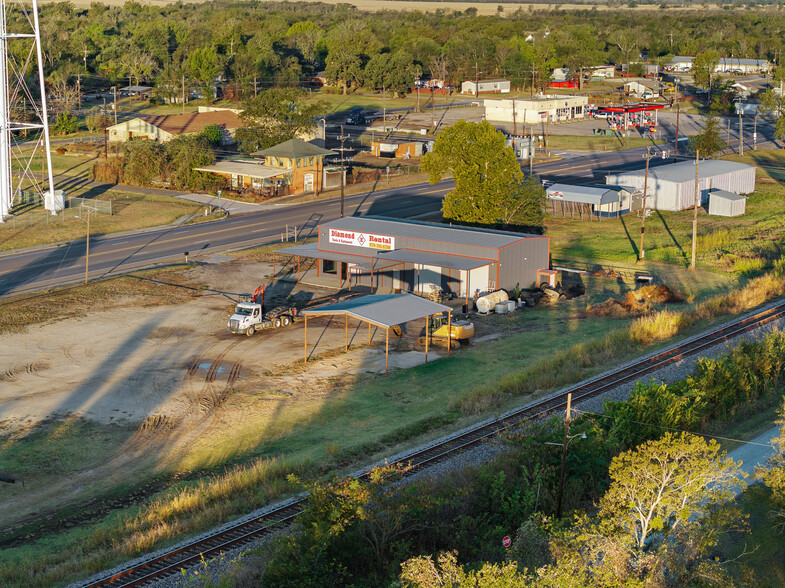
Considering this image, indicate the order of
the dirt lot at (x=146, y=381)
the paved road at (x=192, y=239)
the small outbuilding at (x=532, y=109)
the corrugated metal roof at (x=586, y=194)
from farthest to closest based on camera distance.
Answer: the small outbuilding at (x=532, y=109)
the corrugated metal roof at (x=586, y=194)
the paved road at (x=192, y=239)
the dirt lot at (x=146, y=381)

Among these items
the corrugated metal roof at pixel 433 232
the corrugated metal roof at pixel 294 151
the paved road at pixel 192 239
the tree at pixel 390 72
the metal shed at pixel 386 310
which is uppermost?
the tree at pixel 390 72

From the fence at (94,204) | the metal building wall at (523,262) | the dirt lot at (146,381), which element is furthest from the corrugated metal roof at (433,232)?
the fence at (94,204)

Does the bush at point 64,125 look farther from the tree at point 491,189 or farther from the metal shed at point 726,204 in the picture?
the metal shed at point 726,204

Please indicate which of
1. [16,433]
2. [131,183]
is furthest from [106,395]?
[131,183]

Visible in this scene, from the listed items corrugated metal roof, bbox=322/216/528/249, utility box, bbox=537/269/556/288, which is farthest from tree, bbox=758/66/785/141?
corrugated metal roof, bbox=322/216/528/249

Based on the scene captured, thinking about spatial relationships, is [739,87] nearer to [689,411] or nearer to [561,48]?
[561,48]
